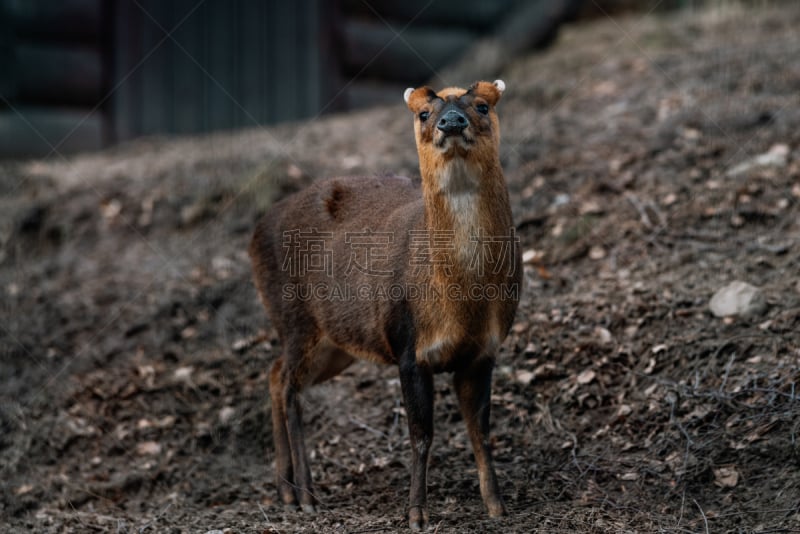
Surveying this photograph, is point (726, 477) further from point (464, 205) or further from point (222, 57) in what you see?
point (222, 57)

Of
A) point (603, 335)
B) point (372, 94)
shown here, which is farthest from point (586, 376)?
point (372, 94)

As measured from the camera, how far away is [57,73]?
11.4 meters

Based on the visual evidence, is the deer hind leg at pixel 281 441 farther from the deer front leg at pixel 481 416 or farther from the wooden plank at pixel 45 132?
A: the wooden plank at pixel 45 132

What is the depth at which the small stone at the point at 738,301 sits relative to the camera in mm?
6121

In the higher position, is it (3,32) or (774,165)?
(3,32)

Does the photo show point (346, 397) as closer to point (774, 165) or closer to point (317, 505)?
point (317, 505)

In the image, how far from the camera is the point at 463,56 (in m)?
12.4

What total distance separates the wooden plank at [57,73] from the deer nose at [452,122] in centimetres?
790

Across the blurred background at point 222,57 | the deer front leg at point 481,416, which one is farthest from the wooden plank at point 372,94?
the deer front leg at point 481,416

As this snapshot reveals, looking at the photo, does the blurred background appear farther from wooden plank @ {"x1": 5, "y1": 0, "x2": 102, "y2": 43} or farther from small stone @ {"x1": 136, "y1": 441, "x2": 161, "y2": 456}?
small stone @ {"x1": 136, "y1": 441, "x2": 161, "y2": 456}

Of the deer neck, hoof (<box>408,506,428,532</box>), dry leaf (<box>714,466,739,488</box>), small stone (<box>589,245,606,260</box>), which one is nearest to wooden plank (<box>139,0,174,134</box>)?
small stone (<box>589,245,606,260</box>)

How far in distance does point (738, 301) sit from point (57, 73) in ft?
27.2

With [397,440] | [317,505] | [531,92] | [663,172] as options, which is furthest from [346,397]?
[531,92]

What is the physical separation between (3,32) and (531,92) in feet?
19.3
